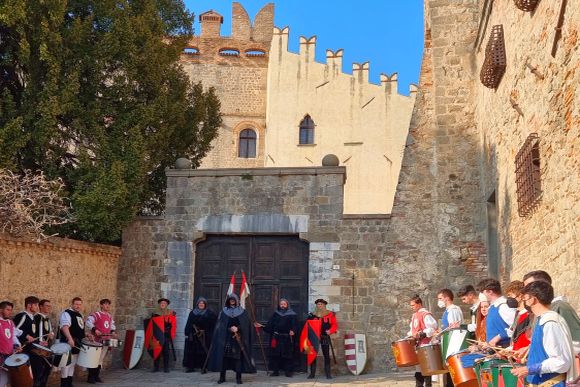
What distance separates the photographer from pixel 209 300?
15.1 m

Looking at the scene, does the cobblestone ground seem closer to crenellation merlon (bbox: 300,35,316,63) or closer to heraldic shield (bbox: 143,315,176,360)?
heraldic shield (bbox: 143,315,176,360)

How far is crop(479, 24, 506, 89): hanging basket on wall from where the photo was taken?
37.2 feet

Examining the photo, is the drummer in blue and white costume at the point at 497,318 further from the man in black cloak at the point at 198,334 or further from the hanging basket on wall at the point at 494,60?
the man in black cloak at the point at 198,334

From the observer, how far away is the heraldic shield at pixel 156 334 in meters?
14.2

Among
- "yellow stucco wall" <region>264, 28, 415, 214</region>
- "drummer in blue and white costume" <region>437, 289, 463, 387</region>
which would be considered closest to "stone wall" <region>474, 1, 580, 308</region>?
"drummer in blue and white costume" <region>437, 289, 463, 387</region>

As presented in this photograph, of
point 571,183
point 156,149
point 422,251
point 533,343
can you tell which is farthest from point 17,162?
point 533,343

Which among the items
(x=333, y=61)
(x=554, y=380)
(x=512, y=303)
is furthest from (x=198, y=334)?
(x=333, y=61)

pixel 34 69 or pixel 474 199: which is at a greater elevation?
pixel 34 69

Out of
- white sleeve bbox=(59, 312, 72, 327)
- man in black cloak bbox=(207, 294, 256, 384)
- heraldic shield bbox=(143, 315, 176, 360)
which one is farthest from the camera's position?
heraldic shield bbox=(143, 315, 176, 360)

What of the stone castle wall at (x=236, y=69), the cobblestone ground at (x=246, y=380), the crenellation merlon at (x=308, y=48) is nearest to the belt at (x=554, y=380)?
the cobblestone ground at (x=246, y=380)

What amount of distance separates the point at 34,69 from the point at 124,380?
Result: 656cm

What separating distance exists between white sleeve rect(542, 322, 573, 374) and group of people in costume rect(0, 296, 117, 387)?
7451 mm

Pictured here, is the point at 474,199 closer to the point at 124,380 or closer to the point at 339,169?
the point at 339,169

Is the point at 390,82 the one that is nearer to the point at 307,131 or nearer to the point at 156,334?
the point at 307,131
